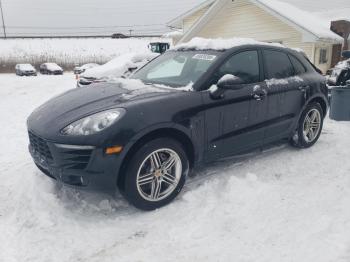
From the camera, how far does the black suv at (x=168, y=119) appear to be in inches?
123

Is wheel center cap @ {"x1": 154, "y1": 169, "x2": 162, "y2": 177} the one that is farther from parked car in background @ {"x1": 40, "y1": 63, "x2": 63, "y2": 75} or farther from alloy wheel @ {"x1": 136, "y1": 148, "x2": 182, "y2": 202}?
parked car in background @ {"x1": 40, "y1": 63, "x2": 63, "y2": 75}

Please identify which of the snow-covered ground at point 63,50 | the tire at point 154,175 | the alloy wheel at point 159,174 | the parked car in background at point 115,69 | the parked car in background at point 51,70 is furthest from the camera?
the snow-covered ground at point 63,50

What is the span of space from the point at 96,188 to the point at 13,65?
35.8 meters

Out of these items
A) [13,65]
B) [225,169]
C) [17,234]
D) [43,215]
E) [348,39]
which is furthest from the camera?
[13,65]

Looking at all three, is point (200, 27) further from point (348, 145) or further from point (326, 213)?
point (326, 213)

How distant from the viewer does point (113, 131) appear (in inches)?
122

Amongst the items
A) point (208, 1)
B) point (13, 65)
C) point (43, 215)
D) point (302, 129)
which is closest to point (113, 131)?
point (43, 215)

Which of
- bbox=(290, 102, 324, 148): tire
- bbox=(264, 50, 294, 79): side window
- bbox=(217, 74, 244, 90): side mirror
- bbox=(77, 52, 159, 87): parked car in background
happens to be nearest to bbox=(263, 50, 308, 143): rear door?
bbox=(264, 50, 294, 79): side window

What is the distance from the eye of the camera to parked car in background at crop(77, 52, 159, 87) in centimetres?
1059

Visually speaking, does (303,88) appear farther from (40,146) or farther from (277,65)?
(40,146)

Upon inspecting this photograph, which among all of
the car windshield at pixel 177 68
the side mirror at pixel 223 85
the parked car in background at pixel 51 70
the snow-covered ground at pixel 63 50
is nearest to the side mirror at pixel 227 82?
the side mirror at pixel 223 85

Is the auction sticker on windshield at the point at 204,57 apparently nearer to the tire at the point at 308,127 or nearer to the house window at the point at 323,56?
the tire at the point at 308,127

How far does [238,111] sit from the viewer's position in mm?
4047

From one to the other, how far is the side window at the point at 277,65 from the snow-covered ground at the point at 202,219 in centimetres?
124
